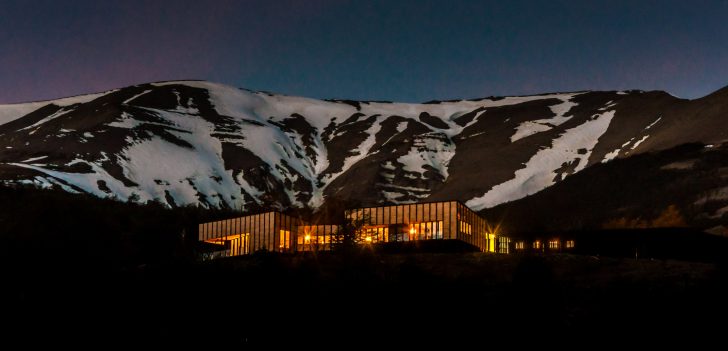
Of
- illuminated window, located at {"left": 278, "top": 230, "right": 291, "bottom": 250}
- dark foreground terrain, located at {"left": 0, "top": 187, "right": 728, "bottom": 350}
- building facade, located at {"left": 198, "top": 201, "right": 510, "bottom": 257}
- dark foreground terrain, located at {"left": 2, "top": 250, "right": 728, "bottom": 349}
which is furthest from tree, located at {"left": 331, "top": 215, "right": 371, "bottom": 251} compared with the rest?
dark foreground terrain, located at {"left": 2, "top": 250, "right": 728, "bottom": 349}

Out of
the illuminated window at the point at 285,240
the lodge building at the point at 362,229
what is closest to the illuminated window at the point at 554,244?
the lodge building at the point at 362,229

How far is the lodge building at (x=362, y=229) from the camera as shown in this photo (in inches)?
2894

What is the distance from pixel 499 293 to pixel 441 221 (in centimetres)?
2182

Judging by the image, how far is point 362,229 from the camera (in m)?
74.5

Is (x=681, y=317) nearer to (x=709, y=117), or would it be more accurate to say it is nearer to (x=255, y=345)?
(x=255, y=345)

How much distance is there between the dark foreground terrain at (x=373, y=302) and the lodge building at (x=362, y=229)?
12097mm

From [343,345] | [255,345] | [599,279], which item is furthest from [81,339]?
[599,279]

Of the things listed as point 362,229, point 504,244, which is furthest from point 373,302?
point 504,244

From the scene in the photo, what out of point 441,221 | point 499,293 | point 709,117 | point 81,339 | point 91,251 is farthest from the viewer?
point 709,117

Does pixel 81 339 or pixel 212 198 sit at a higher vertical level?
pixel 212 198

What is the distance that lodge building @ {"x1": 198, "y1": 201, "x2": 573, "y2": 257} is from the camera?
2894 inches

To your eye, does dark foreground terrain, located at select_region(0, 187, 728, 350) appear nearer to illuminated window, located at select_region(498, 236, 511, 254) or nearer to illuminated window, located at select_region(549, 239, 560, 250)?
illuminated window, located at select_region(549, 239, 560, 250)

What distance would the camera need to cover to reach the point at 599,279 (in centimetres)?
5284

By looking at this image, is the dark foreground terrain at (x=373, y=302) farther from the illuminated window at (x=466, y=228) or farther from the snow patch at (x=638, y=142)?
the snow patch at (x=638, y=142)
